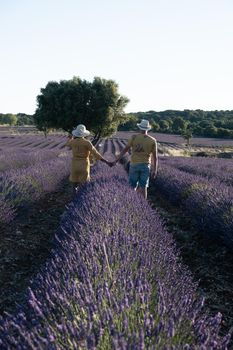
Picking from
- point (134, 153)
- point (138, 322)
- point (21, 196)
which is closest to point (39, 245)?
point (21, 196)

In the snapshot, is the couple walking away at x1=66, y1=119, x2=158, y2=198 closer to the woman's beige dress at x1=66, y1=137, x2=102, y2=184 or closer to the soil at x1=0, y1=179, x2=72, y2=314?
the woman's beige dress at x1=66, y1=137, x2=102, y2=184

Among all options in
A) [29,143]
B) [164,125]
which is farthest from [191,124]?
[29,143]

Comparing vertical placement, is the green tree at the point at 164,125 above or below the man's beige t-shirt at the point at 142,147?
below

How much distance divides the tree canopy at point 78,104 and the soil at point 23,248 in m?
22.1

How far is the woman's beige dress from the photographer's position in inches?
267

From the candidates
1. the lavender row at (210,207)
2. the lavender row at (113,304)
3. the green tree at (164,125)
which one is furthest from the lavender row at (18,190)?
the green tree at (164,125)

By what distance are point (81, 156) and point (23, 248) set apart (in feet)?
6.70

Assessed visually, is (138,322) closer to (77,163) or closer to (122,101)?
(77,163)

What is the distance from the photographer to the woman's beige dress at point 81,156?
6773 millimetres

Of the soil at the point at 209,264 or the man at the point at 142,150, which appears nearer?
the soil at the point at 209,264

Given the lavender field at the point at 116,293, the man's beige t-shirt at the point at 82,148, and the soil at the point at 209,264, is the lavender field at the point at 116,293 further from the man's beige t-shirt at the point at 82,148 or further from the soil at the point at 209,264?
the man's beige t-shirt at the point at 82,148

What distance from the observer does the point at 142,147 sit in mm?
6777

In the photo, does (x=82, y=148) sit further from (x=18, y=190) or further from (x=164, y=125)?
(x=164, y=125)

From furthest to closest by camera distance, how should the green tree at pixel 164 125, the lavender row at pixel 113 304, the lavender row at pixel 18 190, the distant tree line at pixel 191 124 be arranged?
the green tree at pixel 164 125 → the distant tree line at pixel 191 124 → the lavender row at pixel 18 190 → the lavender row at pixel 113 304
